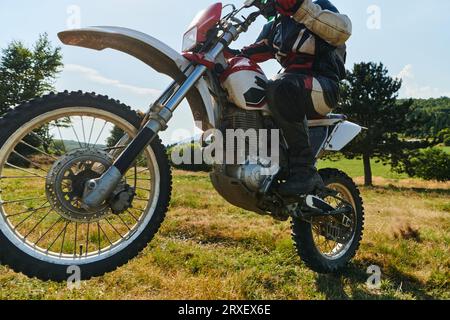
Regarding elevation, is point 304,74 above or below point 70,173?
above

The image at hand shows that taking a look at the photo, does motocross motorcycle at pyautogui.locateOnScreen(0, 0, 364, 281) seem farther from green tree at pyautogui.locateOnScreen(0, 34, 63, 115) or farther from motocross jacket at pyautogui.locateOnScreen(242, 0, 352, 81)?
green tree at pyautogui.locateOnScreen(0, 34, 63, 115)

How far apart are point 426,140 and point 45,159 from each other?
35476 mm

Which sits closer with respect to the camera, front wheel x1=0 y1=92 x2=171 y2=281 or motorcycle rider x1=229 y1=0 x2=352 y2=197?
front wheel x1=0 y1=92 x2=171 y2=281

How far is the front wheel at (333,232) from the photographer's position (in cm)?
362

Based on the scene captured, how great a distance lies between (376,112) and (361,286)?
30.7 m

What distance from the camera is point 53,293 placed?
2.71 m

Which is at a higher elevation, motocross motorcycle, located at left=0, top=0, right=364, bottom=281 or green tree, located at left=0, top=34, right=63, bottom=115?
green tree, located at left=0, top=34, right=63, bottom=115

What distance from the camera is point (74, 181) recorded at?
2455 millimetres

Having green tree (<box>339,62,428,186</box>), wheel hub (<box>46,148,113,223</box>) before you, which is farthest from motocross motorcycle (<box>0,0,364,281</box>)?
green tree (<box>339,62,428,186</box>)

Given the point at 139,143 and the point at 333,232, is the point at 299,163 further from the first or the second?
the point at 139,143

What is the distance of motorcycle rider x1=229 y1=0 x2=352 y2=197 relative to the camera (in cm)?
308

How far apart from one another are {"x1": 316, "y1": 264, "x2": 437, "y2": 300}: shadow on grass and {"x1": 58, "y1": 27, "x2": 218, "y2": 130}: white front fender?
1761 mm

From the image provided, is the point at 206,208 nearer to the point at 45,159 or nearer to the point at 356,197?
the point at 356,197

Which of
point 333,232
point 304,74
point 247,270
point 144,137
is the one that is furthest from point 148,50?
point 333,232
